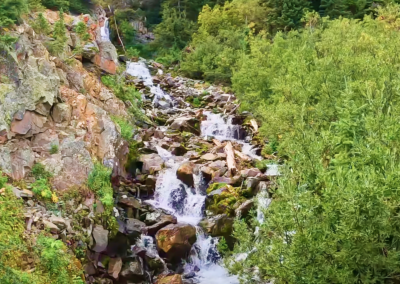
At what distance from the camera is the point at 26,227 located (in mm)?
11594

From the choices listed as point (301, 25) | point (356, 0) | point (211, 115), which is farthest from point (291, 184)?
point (356, 0)

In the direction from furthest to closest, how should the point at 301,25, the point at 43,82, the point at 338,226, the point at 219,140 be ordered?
1. the point at 301,25
2. the point at 219,140
3. the point at 43,82
4. the point at 338,226

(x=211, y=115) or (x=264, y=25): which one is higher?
(x=264, y=25)

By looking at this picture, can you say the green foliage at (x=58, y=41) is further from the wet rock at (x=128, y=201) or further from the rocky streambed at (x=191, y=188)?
the wet rock at (x=128, y=201)

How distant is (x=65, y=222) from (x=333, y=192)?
9.19m

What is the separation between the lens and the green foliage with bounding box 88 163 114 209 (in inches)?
593

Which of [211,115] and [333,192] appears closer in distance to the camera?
[333,192]

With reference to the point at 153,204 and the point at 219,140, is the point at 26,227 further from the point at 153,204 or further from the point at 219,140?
the point at 219,140

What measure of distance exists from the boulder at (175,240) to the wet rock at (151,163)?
15.2 feet

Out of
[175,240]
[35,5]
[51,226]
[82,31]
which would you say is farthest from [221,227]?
[35,5]

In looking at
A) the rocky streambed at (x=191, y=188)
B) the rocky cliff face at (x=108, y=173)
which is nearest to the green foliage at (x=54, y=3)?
the rocky cliff face at (x=108, y=173)

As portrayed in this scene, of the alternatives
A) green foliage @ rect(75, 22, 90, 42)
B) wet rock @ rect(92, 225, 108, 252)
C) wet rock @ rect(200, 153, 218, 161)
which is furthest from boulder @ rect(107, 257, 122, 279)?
green foliage @ rect(75, 22, 90, 42)

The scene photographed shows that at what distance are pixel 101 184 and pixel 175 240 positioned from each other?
13.0 ft

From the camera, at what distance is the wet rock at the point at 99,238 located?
45.2 feet
